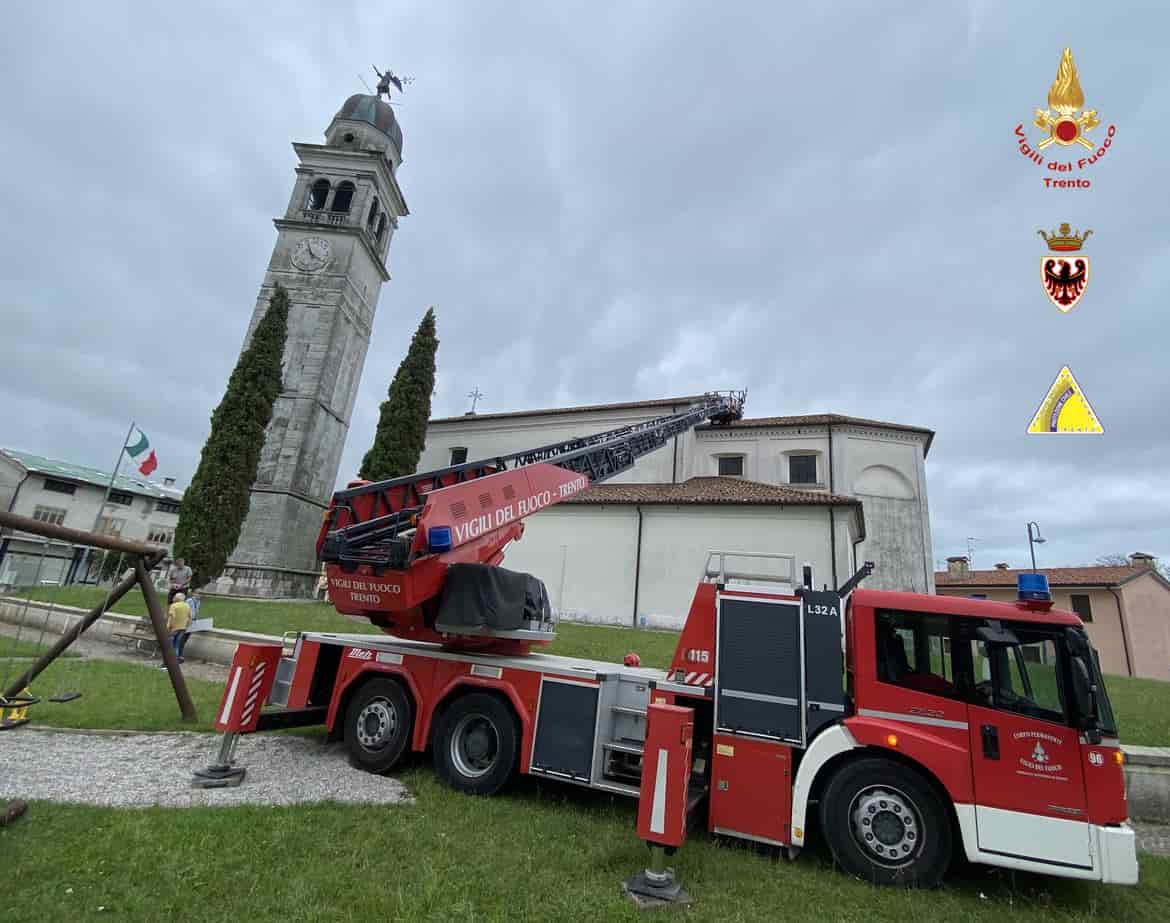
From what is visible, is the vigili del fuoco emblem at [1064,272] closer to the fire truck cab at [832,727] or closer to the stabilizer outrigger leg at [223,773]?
the fire truck cab at [832,727]

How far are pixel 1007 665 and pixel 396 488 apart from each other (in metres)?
6.89

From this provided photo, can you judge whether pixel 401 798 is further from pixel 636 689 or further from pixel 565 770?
pixel 636 689

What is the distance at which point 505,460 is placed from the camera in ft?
28.6

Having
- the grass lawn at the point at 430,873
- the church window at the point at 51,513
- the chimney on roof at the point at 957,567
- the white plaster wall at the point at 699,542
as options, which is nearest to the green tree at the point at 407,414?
the white plaster wall at the point at 699,542

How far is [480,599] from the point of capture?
664cm

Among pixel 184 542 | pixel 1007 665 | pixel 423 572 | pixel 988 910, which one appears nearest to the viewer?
pixel 988 910

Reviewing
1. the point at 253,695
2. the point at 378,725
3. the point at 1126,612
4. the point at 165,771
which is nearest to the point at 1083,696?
the point at 378,725

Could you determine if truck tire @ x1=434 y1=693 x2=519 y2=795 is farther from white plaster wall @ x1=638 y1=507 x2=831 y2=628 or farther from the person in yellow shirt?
white plaster wall @ x1=638 y1=507 x2=831 y2=628

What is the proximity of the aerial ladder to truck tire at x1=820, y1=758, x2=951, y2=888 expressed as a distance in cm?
378

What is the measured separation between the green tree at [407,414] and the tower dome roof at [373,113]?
1392 centimetres

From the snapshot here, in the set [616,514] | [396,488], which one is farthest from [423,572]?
[616,514]

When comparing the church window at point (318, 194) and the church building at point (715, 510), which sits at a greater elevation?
the church window at point (318, 194)

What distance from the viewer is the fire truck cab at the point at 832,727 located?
4.47 metres

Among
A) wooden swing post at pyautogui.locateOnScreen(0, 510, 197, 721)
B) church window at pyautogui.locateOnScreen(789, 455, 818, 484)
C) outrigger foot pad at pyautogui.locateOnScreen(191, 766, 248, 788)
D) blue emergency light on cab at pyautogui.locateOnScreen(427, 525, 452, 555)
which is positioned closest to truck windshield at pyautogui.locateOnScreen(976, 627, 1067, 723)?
blue emergency light on cab at pyautogui.locateOnScreen(427, 525, 452, 555)
